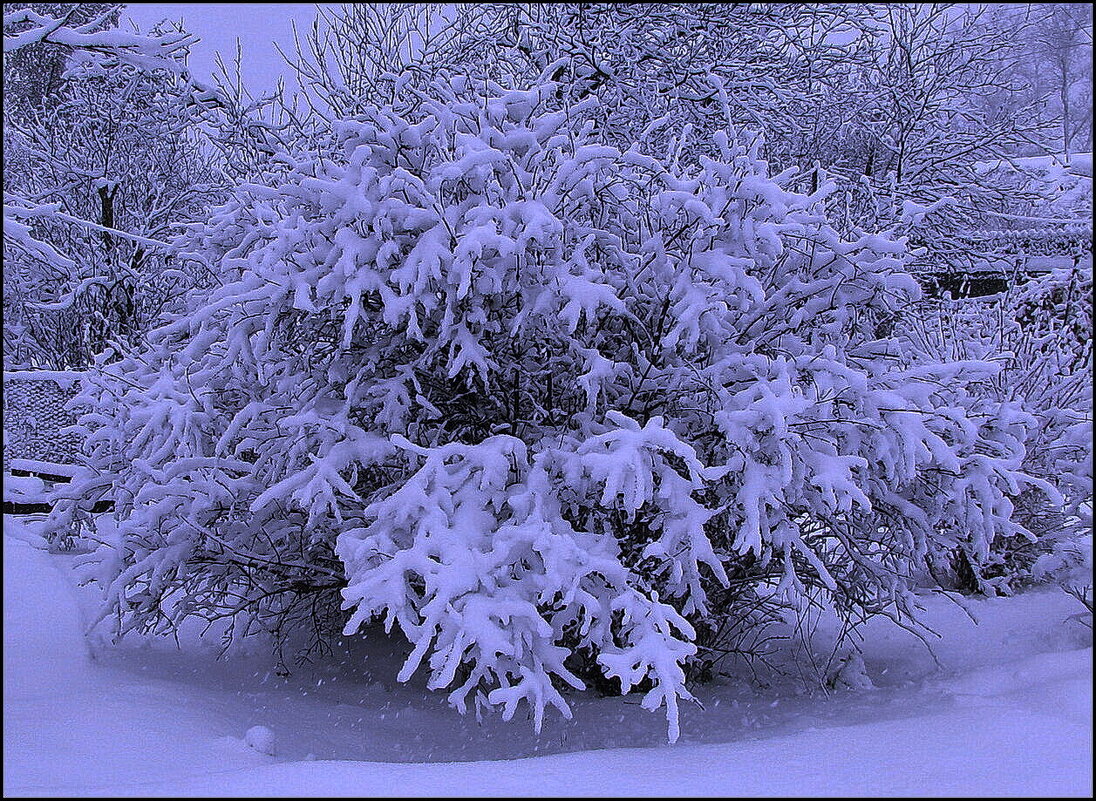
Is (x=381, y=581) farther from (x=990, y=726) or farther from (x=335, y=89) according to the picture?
(x=335, y=89)

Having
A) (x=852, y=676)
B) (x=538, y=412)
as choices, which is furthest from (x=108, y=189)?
(x=852, y=676)

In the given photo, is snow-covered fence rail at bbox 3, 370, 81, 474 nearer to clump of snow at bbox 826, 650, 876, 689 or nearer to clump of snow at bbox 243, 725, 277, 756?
clump of snow at bbox 243, 725, 277, 756

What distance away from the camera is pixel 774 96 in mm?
9438

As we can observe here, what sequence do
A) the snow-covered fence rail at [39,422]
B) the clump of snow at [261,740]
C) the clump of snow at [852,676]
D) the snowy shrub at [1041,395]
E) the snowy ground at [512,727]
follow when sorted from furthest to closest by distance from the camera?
the snow-covered fence rail at [39,422] < the snowy shrub at [1041,395] < the clump of snow at [852,676] < the clump of snow at [261,740] < the snowy ground at [512,727]

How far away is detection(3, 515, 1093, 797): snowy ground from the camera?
3.03 meters

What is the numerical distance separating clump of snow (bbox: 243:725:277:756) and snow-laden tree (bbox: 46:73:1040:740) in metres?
0.69

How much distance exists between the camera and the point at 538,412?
467cm

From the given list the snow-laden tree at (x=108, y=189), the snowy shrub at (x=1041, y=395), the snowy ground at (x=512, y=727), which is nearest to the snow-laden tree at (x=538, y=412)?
the snowy ground at (x=512, y=727)

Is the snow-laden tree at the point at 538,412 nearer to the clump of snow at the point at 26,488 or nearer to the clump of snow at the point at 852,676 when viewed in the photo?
the clump of snow at the point at 852,676

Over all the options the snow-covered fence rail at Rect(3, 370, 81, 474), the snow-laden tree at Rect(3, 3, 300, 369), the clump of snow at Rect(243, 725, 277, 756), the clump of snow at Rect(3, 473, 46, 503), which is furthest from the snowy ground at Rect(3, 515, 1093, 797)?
the snow-covered fence rail at Rect(3, 370, 81, 474)

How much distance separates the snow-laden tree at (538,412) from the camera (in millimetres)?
3959

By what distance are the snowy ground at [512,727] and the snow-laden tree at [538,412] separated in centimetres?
34

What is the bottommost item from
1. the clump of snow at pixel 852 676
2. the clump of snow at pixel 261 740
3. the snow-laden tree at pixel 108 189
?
the clump of snow at pixel 261 740

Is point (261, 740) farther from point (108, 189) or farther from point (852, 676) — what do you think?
point (108, 189)
